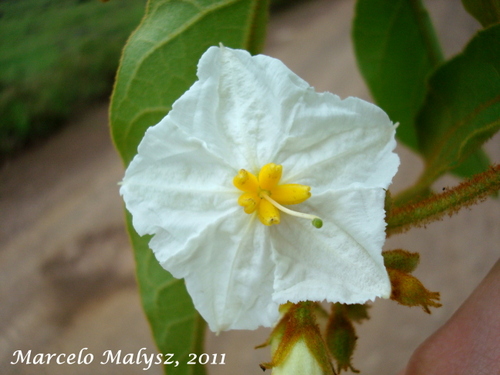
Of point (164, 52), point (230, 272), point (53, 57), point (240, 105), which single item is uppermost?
point (53, 57)

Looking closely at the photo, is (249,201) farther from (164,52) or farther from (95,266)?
(95,266)

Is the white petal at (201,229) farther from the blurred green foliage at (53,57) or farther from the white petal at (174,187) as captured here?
the blurred green foliage at (53,57)

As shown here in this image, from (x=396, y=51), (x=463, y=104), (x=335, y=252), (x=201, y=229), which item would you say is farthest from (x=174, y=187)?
(x=396, y=51)

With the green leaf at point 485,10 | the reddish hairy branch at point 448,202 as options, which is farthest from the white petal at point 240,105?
the green leaf at point 485,10

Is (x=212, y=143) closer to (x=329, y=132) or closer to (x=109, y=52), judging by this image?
(x=329, y=132)

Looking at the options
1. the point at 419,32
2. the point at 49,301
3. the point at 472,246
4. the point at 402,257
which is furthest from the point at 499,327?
the point at 49,301

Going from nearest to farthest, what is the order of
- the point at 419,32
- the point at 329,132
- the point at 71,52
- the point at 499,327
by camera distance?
the point at 329,132 → the point at 499,327 → the point at 419,32 → the point at 71,52

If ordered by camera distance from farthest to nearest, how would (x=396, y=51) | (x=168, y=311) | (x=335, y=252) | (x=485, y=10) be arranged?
(x=396, y=51), (x=168, y=311), (x=485, y=10), (x=335, y=252)

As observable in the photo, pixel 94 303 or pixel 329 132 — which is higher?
pixel 329 132
